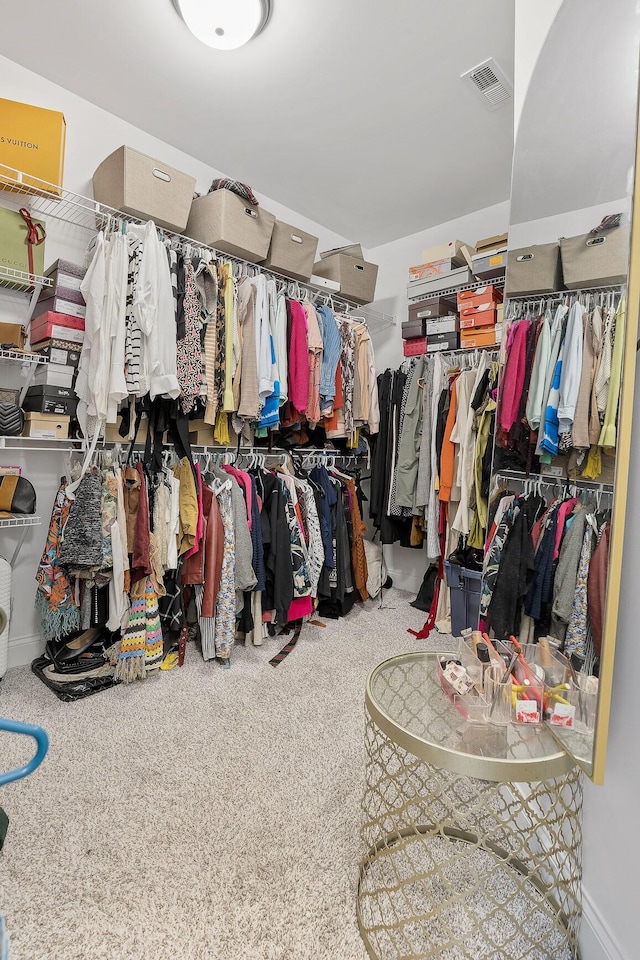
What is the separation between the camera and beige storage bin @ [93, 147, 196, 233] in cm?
219

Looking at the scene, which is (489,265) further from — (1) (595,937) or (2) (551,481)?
(1) (595,937)

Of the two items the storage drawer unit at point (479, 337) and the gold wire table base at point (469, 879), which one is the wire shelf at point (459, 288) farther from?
the gold wire table base at point (469, 879)

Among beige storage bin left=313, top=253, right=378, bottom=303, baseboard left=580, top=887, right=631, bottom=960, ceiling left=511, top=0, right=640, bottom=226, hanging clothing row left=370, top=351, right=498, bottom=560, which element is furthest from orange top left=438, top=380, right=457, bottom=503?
baseboard left=580, top=887, right=631, bottom=960

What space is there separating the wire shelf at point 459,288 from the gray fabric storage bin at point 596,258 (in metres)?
1.96

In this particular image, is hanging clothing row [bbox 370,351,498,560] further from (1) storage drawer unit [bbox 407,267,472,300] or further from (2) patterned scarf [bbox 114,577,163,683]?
(2) patterned scarf [bbox 114,577,163,683]

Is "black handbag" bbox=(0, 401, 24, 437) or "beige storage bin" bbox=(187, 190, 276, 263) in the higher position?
"beige storage bin" bbox=(187, 190, 276, 263)

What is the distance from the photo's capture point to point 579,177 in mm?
1122

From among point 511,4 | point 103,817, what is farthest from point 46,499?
point 511,4

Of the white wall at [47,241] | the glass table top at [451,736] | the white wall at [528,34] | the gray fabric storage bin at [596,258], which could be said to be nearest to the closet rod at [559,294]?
the gray fabric storage bin at [596,258]

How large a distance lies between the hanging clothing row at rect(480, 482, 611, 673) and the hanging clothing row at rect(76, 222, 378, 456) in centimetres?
150

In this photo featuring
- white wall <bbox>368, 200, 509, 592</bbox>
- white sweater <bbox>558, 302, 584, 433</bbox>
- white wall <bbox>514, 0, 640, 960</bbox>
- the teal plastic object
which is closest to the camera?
the teal plastic object

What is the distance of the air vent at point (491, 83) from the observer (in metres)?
2.13

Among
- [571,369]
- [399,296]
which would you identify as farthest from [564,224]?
[399,296]

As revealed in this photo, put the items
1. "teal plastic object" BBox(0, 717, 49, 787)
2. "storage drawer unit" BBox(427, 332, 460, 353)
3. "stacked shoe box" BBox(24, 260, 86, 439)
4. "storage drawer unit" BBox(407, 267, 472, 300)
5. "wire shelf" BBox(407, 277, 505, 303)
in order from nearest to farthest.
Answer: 1. "teal plastic object" BBox(0, 717, 49, 787)
2. "stacked shoe box" BBox(24, 260, 86, 439)
3. "wire shelf" BBox(407, 277, 505, 303)
4. "storage drawer unit" BBox(407, 267, 472, 300)
5. "storage drawer unit" BBox(427, 332, 460, 353)
